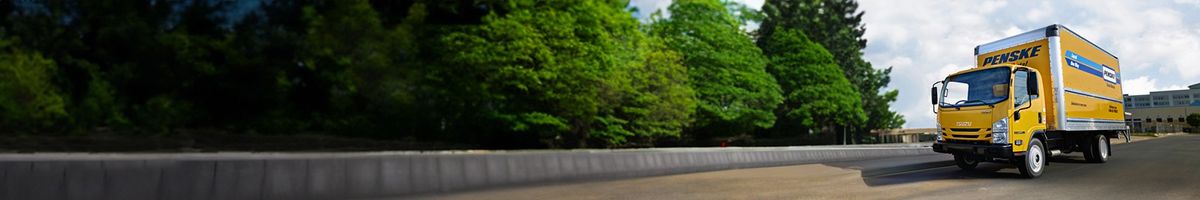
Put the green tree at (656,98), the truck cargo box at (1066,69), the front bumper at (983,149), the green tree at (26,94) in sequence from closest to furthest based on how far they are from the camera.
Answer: the front bumper at (983,149) < the green tree at (26,94) < the truck cargo box at (1066,69) < the green tree at (656,98)

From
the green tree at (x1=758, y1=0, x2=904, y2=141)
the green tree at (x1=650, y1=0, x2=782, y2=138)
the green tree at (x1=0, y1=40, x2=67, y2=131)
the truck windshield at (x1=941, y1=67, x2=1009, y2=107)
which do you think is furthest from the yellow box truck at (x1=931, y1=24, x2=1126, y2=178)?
the green tree at (x1=758, y1=0, x2=904, y2=141)

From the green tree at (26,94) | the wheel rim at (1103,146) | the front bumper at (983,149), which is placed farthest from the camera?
the wheel rim at (1103,146)

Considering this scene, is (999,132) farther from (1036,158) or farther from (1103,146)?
(1103,146)

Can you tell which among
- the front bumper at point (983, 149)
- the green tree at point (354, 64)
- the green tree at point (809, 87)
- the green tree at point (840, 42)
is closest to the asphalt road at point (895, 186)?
the front bumper at point (983, 149)

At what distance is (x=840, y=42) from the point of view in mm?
46125

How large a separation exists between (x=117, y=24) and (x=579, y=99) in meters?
14.3

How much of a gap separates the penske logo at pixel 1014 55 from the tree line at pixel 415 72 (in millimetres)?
13760

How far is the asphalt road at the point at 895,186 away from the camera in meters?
8.53

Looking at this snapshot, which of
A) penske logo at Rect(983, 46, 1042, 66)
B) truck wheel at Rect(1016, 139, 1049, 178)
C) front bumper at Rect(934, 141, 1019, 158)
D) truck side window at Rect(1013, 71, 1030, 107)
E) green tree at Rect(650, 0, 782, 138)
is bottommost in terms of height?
truck wheel at Rect(1016, 139, 1049, 178)

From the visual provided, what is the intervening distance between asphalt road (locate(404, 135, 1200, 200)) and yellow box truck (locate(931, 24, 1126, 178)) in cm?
56

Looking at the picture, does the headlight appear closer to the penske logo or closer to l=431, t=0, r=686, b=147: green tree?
the penske logo

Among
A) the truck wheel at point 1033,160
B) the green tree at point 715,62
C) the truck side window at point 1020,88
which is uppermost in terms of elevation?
the green tree at point 715,62

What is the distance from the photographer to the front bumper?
34.1ft

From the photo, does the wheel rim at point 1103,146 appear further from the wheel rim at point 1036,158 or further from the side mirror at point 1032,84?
the side mirror at point 1032,84
